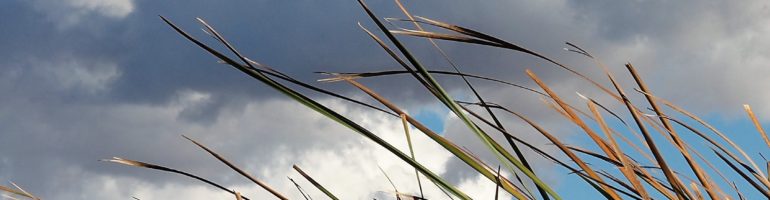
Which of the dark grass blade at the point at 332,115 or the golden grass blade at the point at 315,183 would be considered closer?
the dark grass blade at the point at 332,115

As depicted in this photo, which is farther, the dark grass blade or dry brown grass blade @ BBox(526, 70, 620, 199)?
dry brown grass blade @ BBox(526, 70, 620, 199)

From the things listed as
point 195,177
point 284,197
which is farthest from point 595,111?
point 195,177

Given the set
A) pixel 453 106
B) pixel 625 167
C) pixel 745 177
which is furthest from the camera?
pixel 745 177

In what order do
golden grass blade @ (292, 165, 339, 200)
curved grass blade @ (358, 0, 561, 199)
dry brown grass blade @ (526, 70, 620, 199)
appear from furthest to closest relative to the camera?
1. golden grass blade @ (292, 165, 339, 200)
2. dry brown grass blade @ (526, 70, 620, 199)
3. curved grass blade @ (358, 0, 561, 199)

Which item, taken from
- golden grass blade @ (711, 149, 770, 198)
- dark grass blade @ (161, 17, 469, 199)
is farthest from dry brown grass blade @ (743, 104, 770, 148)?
dark grass blade @ (161, 17, 469, 199)

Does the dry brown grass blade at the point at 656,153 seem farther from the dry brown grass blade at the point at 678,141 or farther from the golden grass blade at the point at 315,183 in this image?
the golden grass blade at the point at 315,183

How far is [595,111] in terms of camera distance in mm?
1210

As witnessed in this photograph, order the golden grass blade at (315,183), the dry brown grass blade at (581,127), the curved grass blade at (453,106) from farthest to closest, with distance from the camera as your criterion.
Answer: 1. the golden grass blade at (315,183)
2. the dry brown grass blade at (581,127)
3. the curved grass blade at (453,106)

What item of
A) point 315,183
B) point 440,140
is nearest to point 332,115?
point 440,140

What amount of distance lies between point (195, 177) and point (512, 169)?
52 centimetres

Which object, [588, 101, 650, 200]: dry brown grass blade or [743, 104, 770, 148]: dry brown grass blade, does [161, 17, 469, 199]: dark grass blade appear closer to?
[588, 101, 650, 200]: dry brown grass blade

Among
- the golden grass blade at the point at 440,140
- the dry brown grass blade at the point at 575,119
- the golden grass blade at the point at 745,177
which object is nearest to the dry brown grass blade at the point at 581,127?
the dry brown grass blade at the point at 575,119

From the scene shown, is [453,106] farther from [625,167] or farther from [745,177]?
[745,177]

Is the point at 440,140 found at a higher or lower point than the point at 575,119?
lower
